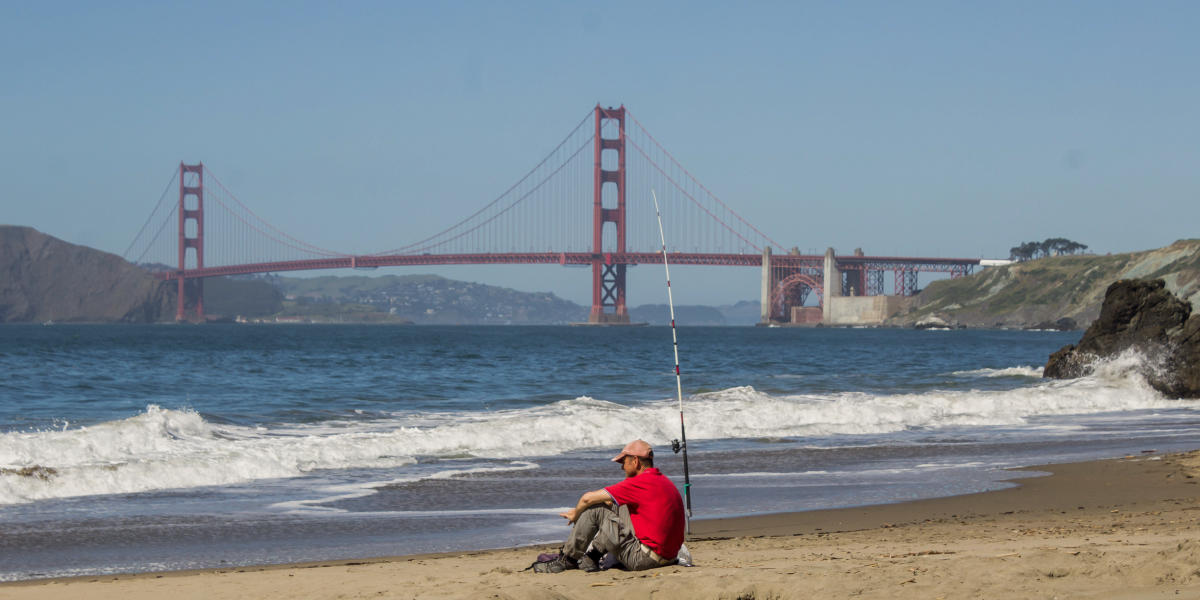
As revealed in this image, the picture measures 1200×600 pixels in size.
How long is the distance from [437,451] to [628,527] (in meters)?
6.57

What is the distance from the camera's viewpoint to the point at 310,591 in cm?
509

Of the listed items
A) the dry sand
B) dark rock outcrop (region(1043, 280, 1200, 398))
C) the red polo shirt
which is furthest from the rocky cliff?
the red polo shirt

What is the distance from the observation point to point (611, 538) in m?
5.48

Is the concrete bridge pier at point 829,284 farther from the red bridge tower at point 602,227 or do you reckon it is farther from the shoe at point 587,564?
the shoe at point 587,564

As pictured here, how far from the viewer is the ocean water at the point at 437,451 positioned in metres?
7.13

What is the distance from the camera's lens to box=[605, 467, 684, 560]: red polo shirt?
5.46m

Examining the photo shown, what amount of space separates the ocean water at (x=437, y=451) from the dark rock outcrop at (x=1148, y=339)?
562 millimetres

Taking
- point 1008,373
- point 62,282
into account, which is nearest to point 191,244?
point 62,282

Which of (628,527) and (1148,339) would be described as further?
(1148,339)

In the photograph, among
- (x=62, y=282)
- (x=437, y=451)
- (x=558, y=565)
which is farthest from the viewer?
(x=62, y=282)

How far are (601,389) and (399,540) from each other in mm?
15778

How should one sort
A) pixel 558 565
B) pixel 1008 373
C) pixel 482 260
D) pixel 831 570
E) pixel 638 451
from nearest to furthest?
pixel 831 570, pixel 558 565, pixel 638 451, pixel 1008 373, pixel 482 260

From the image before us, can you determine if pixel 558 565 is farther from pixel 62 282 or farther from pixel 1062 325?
pixel 62 282

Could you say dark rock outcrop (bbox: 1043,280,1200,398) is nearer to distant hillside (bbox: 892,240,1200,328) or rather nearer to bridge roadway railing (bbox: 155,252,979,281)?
bridge roadway railing (bbox: 155,252,979,281)
